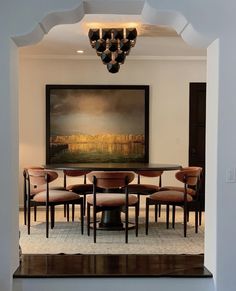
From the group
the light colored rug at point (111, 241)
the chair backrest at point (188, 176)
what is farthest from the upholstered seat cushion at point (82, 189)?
the chair backrest at point (188, 176)

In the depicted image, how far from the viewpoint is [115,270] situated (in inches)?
136

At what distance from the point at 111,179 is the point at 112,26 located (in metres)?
1.92

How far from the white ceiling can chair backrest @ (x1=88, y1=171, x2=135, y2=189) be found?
182 centimetres

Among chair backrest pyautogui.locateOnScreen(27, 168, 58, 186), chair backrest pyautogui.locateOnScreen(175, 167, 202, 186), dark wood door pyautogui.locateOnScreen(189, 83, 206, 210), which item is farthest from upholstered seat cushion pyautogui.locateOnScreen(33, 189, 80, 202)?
dark wood door pyautogui.locateOnScreen(189, 83, 206, 210)

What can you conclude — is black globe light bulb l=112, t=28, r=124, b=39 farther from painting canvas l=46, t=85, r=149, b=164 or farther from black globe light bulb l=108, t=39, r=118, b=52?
painting canvas l=46, t=85, r=149, b=164

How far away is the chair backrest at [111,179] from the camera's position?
493 cm

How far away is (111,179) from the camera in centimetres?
493

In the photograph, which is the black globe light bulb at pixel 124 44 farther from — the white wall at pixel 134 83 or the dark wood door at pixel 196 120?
the dark wood door at pixel 196 120

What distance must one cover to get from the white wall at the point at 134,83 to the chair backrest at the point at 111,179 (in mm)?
2545

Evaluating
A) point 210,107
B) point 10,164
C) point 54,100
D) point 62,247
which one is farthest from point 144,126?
point 10,164

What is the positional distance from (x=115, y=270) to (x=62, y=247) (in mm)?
1418

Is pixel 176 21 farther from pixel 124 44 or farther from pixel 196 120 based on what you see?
pixel 196 120

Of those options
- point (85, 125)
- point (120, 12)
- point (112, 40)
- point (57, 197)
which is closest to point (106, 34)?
point (112, 40)

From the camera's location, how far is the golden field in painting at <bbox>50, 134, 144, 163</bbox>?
7.32m
